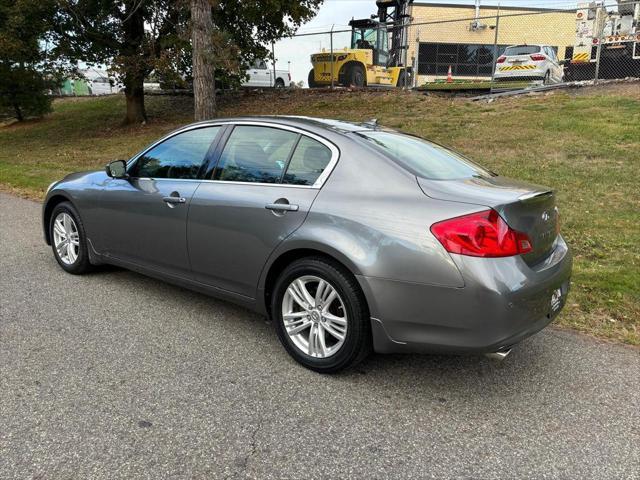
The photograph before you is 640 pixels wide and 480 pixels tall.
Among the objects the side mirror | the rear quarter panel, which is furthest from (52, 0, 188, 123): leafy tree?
the rear quarter panel

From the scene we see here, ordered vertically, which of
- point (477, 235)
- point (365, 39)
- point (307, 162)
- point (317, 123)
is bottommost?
point (477, 235)

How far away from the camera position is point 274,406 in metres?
2.93

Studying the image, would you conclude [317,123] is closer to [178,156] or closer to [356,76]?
[178,156]

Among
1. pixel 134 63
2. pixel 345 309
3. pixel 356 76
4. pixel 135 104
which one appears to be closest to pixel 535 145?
pixel 345 309

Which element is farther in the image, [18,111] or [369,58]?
[18,111]

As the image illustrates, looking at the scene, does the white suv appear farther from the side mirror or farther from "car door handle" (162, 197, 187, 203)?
"car door handle" (162, 197, 187, 203)

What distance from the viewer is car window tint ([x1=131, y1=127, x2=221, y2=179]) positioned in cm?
408

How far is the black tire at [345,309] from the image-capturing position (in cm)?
302

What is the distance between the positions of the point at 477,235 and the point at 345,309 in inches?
33.5

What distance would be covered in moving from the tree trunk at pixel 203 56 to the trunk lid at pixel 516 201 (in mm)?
8901

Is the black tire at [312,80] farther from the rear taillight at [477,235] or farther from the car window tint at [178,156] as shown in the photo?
the rear taillight at [477,235]

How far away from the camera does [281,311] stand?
345 cm

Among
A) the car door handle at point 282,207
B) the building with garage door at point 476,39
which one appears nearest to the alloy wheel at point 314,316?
the car door handle at point 282,207

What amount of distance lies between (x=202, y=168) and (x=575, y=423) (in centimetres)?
295
